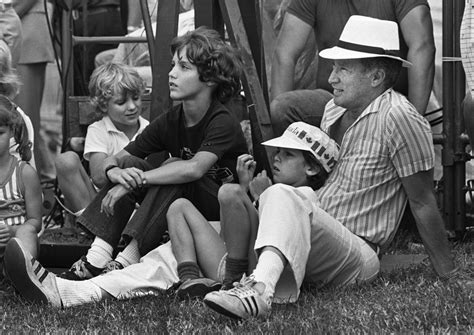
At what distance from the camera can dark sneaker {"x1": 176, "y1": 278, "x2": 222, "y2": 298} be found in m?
4.76

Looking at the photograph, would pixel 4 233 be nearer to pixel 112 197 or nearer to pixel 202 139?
pixel 112 197

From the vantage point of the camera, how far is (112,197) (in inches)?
203

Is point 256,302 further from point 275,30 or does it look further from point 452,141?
point 275,30

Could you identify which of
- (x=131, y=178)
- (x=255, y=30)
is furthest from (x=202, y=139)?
(x=255, y=30)

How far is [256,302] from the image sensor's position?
4.20 meters

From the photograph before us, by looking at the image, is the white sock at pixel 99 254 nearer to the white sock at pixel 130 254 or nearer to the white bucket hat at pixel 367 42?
the white sock at pixel 130 254

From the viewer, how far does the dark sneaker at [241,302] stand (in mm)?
4133

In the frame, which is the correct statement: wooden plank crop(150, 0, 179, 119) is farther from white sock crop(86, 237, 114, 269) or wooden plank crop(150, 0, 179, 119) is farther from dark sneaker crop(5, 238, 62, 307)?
dark sneaker crop(5, 238, 62, 307)

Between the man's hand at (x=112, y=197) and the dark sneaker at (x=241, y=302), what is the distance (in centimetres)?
105

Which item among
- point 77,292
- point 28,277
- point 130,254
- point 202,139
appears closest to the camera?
point 28,277

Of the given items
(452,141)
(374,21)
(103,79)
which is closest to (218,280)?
(374,21)

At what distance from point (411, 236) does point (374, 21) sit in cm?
187

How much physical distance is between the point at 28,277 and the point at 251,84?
1470 mm

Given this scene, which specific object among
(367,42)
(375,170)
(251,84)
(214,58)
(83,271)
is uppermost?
(367,42)
